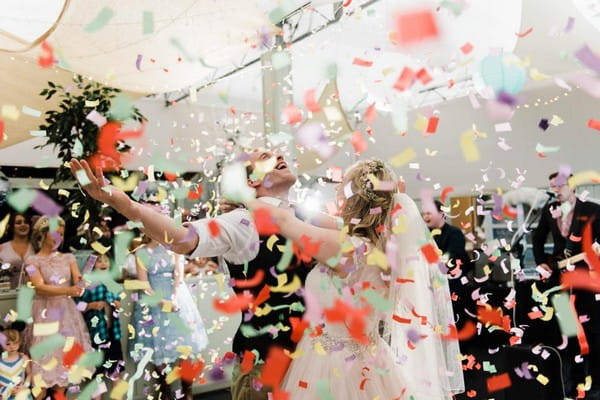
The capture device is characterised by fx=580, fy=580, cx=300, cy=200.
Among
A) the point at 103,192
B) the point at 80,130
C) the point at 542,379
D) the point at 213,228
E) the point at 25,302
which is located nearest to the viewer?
the point at 103,192

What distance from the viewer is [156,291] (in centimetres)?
381

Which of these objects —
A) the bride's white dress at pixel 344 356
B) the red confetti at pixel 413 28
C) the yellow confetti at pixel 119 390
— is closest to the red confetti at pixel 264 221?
the bride's white dress at pixel 344 356

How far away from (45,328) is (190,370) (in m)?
1.06

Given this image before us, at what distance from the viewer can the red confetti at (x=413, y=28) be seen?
5.85 feet

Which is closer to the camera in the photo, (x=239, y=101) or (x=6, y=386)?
(x=6, y=386)

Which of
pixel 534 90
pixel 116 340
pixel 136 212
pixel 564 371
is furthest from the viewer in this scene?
pixel 534 90

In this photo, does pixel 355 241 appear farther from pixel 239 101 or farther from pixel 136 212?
pixel 239 101

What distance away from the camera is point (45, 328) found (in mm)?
3537

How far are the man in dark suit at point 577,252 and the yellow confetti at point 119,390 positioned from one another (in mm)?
2741

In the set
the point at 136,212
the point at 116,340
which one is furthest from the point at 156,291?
the point at 136,212

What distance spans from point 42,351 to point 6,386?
27 cm

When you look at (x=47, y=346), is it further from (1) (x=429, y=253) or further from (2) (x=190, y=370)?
(1) (x=429, y=253)

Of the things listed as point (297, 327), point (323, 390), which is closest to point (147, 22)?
point (297, 327)

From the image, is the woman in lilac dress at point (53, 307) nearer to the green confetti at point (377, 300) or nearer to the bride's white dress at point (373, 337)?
the bride's white dress at point (373, 337)
